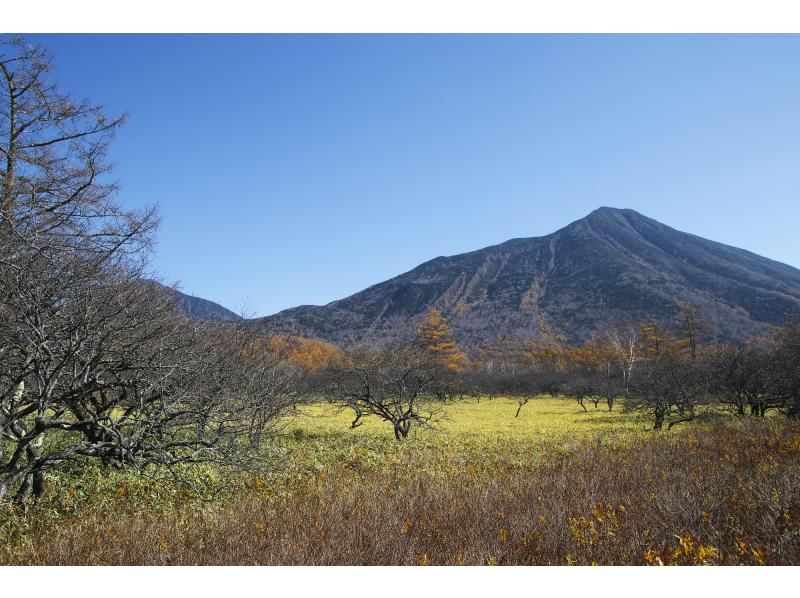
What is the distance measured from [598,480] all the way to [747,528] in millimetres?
2823

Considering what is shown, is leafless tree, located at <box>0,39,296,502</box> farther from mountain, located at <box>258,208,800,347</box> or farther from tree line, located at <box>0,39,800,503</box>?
mountain, located at <box>258,208,800,347</box>

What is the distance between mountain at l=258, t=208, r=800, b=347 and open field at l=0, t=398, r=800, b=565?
87446 millimetres

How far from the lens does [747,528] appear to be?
16.2ft

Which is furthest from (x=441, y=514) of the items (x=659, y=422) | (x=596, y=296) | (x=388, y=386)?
(x=596, y=296)

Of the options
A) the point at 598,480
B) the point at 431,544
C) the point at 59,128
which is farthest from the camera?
the point at 59,128

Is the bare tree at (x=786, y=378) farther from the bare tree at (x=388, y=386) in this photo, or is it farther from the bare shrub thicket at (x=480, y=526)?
the bare tree at (x=388, y=386)

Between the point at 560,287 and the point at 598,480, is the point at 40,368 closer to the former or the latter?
the point at 598,480

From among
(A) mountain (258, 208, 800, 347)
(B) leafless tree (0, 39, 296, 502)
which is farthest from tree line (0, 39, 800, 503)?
(A) mountain (258, 208, 800, 347)

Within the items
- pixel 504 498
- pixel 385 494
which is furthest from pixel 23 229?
pixel 504 498

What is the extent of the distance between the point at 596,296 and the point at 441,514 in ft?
505

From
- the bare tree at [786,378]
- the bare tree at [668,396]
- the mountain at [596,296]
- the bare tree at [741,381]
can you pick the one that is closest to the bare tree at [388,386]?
the bare tree at [668,396]

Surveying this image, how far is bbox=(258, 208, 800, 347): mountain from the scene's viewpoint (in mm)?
120312

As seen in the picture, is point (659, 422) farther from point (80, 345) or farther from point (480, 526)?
point (80, 345)

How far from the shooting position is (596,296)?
145875 millimetres
